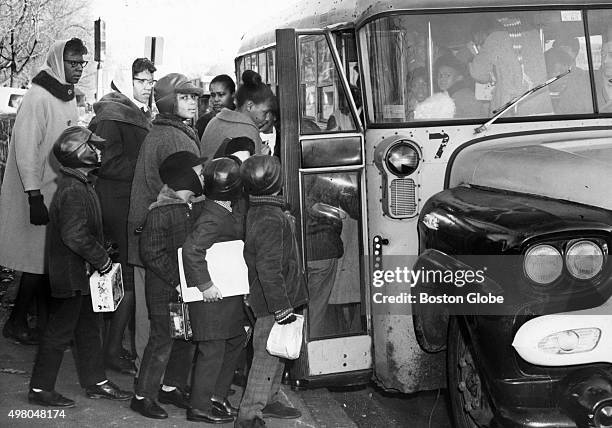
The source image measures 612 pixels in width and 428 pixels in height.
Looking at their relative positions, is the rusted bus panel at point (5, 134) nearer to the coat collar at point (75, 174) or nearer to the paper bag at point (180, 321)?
the coat collar at point (75, 174)

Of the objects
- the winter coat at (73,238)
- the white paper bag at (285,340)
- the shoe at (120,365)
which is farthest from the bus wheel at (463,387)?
the shoe at (120,365)

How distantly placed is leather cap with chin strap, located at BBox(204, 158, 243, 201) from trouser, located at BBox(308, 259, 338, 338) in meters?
A: 0.76

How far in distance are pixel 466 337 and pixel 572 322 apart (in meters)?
0.68

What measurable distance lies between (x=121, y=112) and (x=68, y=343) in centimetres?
160

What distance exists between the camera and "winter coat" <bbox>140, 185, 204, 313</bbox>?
5.08 metres

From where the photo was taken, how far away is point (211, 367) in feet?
16.4

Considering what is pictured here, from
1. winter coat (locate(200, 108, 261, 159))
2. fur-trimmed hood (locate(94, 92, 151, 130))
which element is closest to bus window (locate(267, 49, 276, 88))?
fur-trimmed hood (locate(94, 92, 151, 130))

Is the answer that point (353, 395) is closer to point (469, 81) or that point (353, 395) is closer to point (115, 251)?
point (115, 251)

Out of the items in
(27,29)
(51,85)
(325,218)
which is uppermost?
(27,29)

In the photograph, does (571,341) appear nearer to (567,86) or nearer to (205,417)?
(567,86)

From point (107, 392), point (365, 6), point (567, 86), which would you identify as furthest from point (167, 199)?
point (567, 86)

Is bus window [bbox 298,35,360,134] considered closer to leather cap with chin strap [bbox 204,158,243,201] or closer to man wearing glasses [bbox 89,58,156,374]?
leather cap with chin strap [bbox 204,158,243,201]

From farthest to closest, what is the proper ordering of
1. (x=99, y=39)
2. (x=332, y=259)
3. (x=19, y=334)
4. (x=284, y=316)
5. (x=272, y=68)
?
(x=99, y=39) < (x=272, y=68) < (x=19, y=334) < (x=332, y=259) < (x=284, y=316)

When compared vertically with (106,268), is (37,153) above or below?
above
